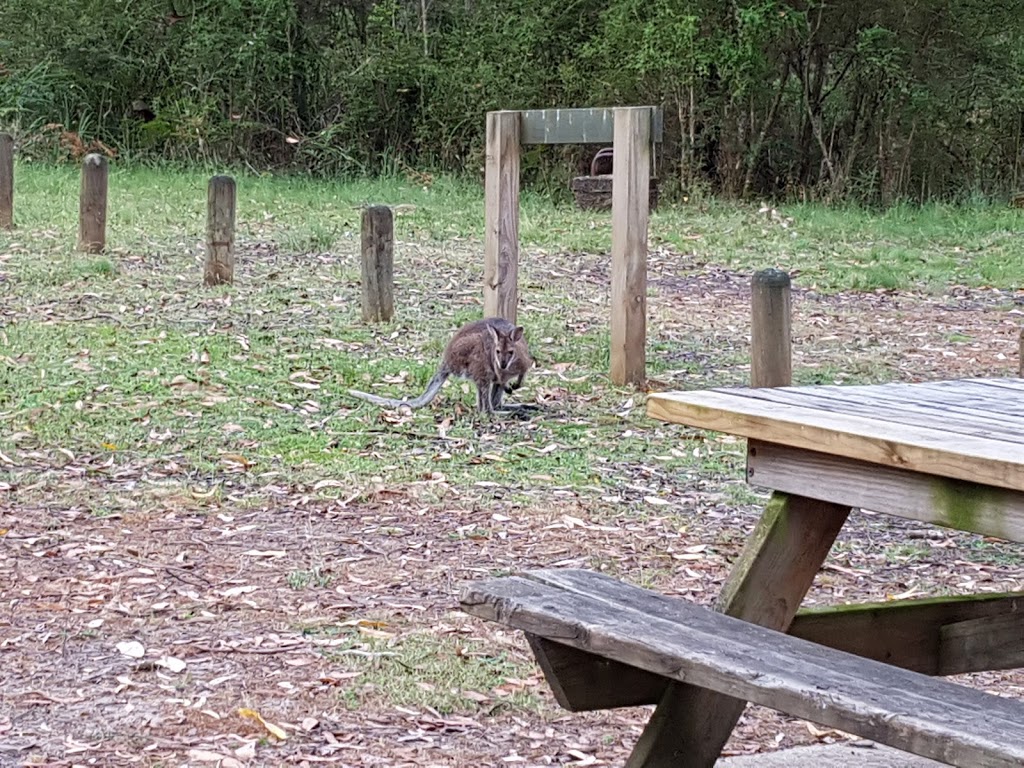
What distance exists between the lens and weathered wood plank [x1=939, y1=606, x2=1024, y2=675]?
378 centimetres

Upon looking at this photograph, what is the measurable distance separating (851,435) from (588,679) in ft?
2.58

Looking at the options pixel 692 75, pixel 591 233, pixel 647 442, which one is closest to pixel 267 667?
pixel 647 442

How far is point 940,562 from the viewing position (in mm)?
5918

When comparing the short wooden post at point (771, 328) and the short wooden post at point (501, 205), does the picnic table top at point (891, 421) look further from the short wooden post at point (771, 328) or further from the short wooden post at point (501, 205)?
the short wooden post at point (501, 205)

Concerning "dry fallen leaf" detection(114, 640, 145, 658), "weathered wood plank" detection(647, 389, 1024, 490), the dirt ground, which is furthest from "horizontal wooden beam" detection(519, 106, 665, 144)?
"weathered wood plank" detection(647, 389, 1024, 490)

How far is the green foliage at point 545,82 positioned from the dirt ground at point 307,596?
528 inches

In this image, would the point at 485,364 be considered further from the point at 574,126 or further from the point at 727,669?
the point at 727,669

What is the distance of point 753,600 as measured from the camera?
3.36m

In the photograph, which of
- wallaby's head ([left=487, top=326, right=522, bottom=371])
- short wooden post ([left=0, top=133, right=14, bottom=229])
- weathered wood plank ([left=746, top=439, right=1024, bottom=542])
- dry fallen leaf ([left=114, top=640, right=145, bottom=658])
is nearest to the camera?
weathered wood plank ([left=746, top=439, right=1024, bottom=542])

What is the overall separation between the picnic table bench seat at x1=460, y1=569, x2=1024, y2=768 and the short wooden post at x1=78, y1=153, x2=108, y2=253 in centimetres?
1003

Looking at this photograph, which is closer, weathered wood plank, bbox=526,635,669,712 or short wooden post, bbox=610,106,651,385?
weathered wood plank, bbox=526,635,669,712

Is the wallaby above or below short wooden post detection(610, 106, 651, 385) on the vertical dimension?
below

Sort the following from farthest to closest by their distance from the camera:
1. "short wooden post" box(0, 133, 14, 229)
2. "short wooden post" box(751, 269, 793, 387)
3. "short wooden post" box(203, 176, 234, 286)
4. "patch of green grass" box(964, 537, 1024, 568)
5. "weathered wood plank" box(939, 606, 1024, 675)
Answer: "short wooden post" box(0, 133, 14, 229) → "short wooden post" box(203, 176, 234, 286) → "short wooden post" box(751, 269, 793, 387) → "patch of green grass" box(964, 537, 1024, 568) → "weathered wood plank" box(939, 606, 1024, 675)

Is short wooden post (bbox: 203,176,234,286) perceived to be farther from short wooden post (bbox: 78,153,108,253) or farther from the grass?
short wooden post (bbox: 78,153,108,253)
